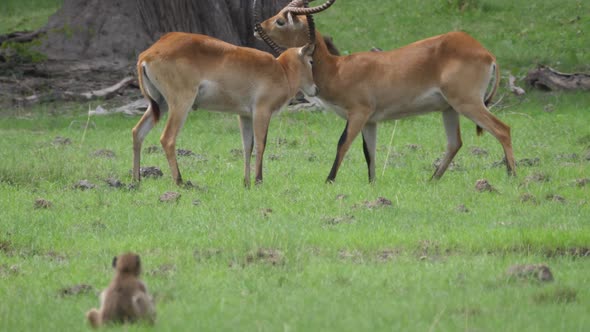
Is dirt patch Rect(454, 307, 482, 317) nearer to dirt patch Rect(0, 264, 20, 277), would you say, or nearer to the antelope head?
dirt patch Rect(0, 264, 20, 277)

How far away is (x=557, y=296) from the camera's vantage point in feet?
19.3

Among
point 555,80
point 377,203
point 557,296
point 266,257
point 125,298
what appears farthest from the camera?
point 555,80

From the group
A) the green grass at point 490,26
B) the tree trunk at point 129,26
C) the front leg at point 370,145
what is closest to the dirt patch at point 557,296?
the front leg at point 370,145

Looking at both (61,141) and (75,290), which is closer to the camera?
(75,290)

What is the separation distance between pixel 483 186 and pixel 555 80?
349 inches

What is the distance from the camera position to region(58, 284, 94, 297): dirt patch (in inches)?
247

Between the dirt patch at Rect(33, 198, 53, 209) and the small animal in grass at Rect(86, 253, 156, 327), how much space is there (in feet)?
14.3

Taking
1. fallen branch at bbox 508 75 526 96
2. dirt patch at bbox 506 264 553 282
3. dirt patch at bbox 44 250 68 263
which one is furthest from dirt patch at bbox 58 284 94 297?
fallen branch at bbox 508 75 526 96

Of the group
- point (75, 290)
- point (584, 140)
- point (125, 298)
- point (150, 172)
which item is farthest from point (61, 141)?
point (125, 298)

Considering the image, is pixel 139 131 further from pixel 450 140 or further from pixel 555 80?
pixel 555 80

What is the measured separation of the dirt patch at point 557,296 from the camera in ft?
19.2

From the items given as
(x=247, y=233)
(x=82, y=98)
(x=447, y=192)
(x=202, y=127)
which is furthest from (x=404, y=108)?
(x=82, y=98)

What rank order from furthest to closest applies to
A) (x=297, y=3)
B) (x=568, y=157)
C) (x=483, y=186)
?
(x=297, y=3), (x=568, y=157), (x=483, y=186)

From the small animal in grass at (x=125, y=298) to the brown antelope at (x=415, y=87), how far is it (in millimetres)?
5991
